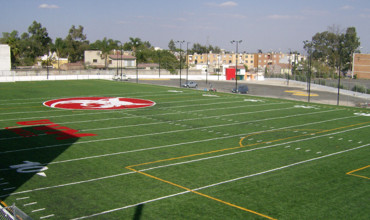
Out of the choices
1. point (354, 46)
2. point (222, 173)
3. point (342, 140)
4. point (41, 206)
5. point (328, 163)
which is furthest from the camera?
point (354, 46)

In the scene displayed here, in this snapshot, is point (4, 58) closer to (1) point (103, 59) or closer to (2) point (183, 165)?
(1) point (103, 59)

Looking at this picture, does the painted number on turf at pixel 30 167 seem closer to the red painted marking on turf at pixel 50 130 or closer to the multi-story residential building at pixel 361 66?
the red painted marking on turf at pixel 50 130

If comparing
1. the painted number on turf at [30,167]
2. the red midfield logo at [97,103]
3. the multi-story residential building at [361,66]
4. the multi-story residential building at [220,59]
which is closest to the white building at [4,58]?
the red midfield logo at [97,103]

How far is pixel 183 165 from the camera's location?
54.6 feet

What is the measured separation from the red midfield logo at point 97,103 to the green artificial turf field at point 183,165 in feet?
10.2

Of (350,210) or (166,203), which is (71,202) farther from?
(350,210)

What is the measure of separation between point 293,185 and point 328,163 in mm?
4060

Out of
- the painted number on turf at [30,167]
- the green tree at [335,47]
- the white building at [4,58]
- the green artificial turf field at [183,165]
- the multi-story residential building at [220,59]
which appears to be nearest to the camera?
the green artificial turf field at [183,165]

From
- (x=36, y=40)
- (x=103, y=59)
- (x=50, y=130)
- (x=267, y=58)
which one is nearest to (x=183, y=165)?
(x=50, y=130)

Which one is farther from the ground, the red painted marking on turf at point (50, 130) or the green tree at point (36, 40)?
the green tree at point (36, 40)

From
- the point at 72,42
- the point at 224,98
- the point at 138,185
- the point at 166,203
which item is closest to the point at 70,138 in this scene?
the point at 138,185

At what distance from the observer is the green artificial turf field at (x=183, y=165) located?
12.0m

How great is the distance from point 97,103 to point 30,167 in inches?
840

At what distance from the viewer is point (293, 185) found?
46.5ft
